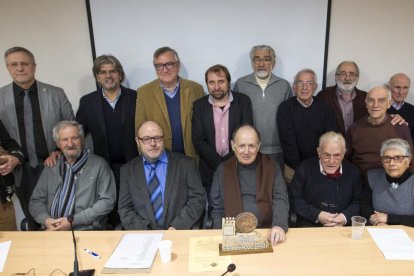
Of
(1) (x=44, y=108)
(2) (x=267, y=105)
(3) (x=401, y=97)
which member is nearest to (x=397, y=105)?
(3) (x=401, y=97)

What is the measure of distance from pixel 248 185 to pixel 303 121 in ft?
2.81

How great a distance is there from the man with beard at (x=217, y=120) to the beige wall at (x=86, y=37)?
1184mm

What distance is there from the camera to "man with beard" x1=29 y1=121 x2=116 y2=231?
2.51 m

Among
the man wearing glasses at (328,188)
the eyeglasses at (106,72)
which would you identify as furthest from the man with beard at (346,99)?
the eyeglasses at (106,72)

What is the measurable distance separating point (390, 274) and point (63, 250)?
1.71 metres

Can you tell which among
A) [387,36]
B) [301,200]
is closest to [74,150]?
[301,200]

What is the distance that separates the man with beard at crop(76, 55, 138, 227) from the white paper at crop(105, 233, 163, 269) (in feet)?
3.60

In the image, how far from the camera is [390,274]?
63.7 inches

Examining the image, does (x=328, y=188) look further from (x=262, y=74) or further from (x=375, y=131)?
(x=262, y=74)

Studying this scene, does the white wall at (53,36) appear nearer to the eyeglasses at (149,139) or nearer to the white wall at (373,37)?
the eyeglasses at (149,139)

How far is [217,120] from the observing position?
285cm

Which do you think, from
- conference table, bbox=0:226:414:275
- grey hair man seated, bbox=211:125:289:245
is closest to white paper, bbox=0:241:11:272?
conference table, bbox=0:226:414:275

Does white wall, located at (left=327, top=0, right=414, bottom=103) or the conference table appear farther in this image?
white wall, located at (left=327, top=0, right=414, bottom=103)

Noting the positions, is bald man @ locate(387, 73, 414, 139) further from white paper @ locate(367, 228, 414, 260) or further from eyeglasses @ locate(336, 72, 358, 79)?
white paper @ locate(367, 228, 414, 260)
